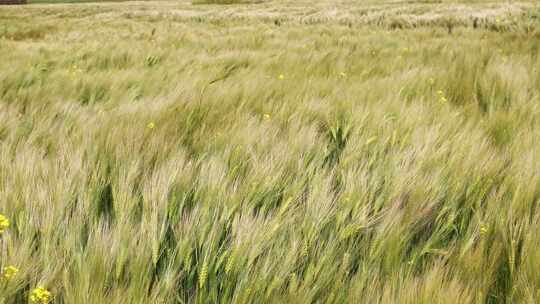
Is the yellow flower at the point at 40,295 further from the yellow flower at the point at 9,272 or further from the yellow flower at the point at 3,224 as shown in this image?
the yellow flower at the point at 3,224

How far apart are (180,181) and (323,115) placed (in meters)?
0.99

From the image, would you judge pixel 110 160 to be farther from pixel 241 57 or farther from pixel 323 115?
pixel 241 57

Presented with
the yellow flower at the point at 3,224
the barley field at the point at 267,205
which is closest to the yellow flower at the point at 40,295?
the barley field at the point at 267,205

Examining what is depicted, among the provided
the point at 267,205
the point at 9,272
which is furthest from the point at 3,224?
the point at 267,205

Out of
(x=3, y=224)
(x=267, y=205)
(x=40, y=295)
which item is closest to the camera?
(x=40, y=295)

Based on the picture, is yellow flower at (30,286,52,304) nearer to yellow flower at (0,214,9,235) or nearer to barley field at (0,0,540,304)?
barley field at (0,0,540,304)

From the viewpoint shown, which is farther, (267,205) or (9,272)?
(267,205)

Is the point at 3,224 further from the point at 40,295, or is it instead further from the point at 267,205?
the point at 267,205

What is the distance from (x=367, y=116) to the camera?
187 centimetres

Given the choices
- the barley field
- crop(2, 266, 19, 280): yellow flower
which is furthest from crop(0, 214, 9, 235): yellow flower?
crop(2, 266, 19, 280): yellow flower

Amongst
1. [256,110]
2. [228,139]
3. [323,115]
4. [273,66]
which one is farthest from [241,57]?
[228,139]

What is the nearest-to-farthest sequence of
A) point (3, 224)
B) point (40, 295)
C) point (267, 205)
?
point (40, 295), point (3, 224), point (267, 205)

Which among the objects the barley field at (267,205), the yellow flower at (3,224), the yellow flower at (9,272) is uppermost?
the yellow flower at (3,224)

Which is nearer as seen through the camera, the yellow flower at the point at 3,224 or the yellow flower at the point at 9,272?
the yellow flower at the point at 9,272
